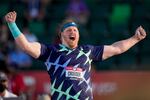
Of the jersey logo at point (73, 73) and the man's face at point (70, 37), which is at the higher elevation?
the man's face at point (70, 37)

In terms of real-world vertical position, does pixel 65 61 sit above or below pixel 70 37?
below

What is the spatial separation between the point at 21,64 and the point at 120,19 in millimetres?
2705

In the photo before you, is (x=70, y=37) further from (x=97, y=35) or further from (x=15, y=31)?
(x=97, y=35)

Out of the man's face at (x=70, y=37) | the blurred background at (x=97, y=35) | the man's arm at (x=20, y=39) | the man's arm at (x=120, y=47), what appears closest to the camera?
the man's arm at (x=20, y=39)

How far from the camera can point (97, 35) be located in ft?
56.2

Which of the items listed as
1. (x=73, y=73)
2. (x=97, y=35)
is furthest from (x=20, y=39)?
(x=97, y=35)

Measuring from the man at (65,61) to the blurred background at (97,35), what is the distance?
5.35 meters

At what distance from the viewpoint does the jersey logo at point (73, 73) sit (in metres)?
9.27

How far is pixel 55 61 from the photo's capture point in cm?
935

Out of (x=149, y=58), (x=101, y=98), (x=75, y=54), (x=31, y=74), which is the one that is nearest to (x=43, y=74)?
(x=31, y=74)

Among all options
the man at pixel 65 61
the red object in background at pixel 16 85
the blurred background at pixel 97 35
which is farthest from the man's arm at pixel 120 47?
the blurred background at pixel 97 35

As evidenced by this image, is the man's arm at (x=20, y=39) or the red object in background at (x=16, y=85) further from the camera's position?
the red object in background at (x=16, y=85)

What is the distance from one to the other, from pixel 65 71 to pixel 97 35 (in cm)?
789

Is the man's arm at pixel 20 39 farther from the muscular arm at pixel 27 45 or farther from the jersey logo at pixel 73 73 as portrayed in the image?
the jersey logo at pixel 73 73
